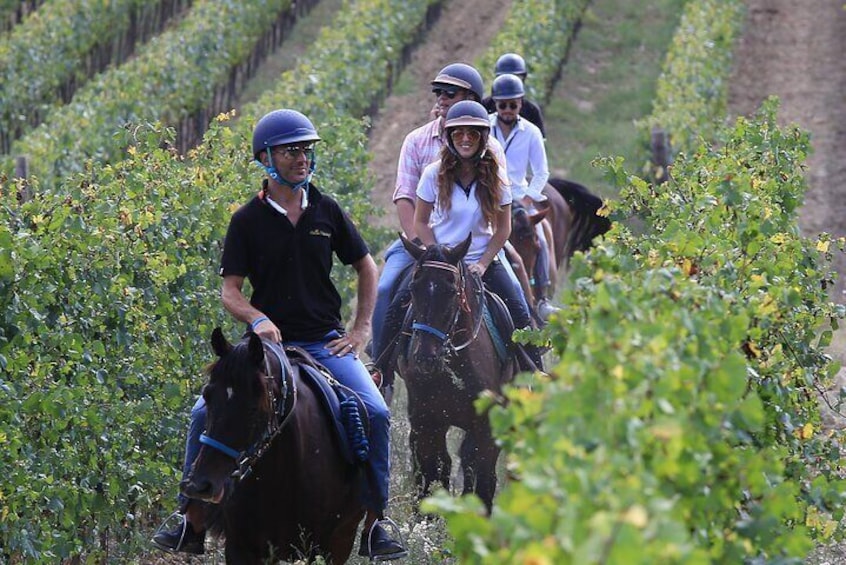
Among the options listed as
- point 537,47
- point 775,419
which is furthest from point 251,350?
point 537,47

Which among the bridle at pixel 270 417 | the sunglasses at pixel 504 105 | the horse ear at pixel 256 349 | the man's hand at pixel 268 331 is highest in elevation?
the horse ear at pixel 256 349

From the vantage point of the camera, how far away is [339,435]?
710cm

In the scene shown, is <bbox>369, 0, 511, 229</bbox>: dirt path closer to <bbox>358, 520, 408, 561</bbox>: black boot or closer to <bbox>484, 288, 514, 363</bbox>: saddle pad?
<bbox>484, 288, 514, 363</bbox>: saddle pad

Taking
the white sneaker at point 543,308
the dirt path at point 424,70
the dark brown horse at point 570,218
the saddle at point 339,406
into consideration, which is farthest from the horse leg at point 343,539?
the dirt path at point 424,70

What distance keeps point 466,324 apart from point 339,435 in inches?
84.8

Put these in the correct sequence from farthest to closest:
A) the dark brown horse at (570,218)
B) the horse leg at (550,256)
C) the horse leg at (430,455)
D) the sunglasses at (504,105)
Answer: the dark brown horse at (570,218) → the horse leg at (550,256) → the sunglasses at (504,105) → the horse leg at (430,455)

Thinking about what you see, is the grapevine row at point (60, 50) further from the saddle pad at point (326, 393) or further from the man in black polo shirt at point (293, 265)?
the saddle pad at point (326, 393)

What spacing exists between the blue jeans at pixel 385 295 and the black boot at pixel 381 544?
7.05 feet

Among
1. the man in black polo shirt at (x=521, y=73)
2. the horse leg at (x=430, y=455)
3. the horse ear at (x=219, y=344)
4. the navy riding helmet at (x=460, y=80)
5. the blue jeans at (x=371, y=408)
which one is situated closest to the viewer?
the horse ear at (x=219, y=344)

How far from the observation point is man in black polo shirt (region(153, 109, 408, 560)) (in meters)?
7.14

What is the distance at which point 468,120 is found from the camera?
9.34 m

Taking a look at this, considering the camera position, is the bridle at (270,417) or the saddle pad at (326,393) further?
the saddle pad at (326,393)

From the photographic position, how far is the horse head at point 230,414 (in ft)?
20.1

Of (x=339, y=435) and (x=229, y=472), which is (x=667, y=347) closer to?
(x=229, y=472)
